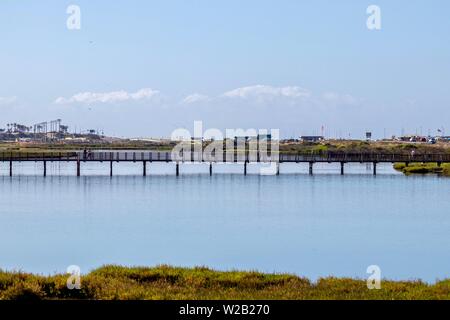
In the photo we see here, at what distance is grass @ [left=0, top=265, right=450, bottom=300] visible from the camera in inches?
733

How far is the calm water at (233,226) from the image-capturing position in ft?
112

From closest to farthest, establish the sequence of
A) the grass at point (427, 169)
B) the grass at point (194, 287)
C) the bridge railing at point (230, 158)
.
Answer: the grass at point (194, 287), the bridge railing at point (230, 158), the grass at point (427, 169)

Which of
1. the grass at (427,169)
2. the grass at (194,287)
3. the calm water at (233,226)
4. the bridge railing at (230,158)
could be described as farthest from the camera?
the grass at (427,169)

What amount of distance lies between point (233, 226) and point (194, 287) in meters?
26.0

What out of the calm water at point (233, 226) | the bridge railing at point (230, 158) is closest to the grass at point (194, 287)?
the calm water at point (233, 226)

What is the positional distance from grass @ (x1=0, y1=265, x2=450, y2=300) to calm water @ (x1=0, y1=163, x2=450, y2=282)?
26.5 ft

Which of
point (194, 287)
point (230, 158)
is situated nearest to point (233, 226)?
point (194, 287)

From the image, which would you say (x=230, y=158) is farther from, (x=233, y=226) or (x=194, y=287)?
(x=194, y=287)

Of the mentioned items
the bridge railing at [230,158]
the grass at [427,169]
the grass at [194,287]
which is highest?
the bridge railing at [230,158]

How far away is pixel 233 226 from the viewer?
46.8 m

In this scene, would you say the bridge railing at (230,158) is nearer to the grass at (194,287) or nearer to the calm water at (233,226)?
the calm water at (233,226)

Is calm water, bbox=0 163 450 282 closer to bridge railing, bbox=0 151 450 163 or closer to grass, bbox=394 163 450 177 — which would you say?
bridge railing, bbox=0 151 450 163

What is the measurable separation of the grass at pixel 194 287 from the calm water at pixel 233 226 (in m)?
8.09
